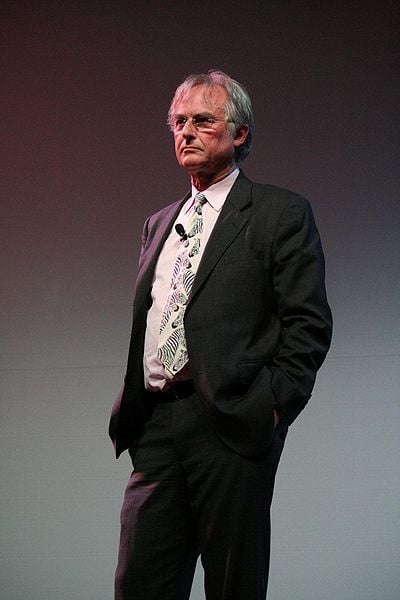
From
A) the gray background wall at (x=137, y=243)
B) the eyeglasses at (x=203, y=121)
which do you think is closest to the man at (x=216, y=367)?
the eyeglasses at (x=203, y=121)

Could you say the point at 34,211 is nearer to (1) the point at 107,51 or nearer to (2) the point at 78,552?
(1) the point at 107,51

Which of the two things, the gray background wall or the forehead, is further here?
the gray background wall

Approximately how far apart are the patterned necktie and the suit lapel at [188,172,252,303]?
0.17 ft

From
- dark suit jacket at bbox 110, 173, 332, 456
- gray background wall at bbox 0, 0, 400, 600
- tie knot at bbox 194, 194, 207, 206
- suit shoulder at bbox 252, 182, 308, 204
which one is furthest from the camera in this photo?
gray background wall at bbox 0, 0, 400, 600

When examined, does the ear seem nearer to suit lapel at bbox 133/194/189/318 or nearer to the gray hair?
the gray hair

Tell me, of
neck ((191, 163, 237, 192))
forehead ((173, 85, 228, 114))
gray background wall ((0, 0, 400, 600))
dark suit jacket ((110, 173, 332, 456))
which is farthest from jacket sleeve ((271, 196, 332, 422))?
gray background wall ((0, 0, 400, 600))

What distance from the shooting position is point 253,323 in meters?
1.95

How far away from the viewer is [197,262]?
80.7 inches

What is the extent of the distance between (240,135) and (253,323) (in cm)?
52

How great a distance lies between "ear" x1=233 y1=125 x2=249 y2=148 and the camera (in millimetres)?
2178

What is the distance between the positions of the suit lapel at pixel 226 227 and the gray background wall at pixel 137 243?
1118mm

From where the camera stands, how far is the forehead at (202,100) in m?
2.13

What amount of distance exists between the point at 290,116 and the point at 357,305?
2.39 feet

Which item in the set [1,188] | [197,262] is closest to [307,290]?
[197,262]
